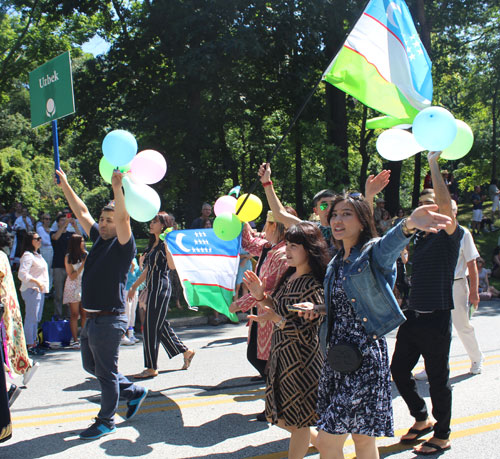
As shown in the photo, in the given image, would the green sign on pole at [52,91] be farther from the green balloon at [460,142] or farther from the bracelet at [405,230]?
the bracelet at [405,230]

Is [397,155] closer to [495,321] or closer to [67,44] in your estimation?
[495,321]

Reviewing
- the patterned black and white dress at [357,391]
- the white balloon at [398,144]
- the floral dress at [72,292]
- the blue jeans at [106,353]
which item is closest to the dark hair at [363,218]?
the patterned black and white dress at [357,391]

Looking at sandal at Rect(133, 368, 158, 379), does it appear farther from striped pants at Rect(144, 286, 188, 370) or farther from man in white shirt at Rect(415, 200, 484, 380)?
man in white shirt at Rect(415, 200, 484, 380)

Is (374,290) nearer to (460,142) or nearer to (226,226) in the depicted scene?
(460,142)

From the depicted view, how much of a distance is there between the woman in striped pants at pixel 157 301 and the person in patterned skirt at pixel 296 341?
2.79 meters

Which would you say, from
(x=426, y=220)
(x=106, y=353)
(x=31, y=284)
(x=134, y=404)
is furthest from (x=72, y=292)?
(x=426, y=220)

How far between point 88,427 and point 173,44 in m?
13.6

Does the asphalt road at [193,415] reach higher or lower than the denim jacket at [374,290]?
lower

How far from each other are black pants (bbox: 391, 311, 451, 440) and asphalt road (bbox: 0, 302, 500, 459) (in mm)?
292

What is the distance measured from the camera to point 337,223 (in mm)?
3566

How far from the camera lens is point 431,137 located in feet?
13.2

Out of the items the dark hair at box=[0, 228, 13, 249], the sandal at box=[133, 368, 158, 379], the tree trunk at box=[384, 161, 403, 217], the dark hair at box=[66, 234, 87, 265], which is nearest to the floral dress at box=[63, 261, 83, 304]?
the dark hair at box=[66, 234, 87, 265]

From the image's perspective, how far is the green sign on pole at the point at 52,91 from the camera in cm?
583

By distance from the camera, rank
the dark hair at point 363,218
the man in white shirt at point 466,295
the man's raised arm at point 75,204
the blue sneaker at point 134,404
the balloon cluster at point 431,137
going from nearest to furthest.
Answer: the dark hair at point 363,218 < the balloon cluster at point 431,137 < the man's raised arm at point 75,204 < the blue sneaker at point 134,404 < the man in white shirt at point 466,295
